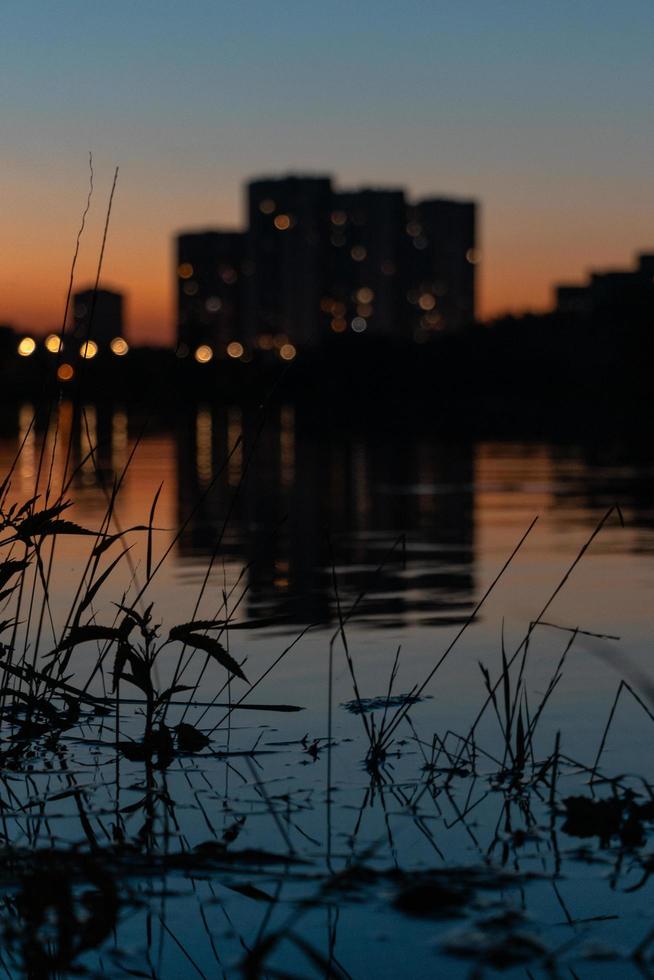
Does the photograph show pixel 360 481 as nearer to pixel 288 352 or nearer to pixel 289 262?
pixel 288 352

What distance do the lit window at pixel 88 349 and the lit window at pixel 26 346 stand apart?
52 centimetres

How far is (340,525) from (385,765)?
432 inches

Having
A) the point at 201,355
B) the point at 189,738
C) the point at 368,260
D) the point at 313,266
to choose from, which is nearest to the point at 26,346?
the point at 189,738

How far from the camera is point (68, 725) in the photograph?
5.32 meters

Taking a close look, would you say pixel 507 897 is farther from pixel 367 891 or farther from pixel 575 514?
pixel 575 514

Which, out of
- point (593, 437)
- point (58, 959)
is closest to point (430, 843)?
point (58, 959)

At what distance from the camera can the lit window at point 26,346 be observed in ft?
19.0

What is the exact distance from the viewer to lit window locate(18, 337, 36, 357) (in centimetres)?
579

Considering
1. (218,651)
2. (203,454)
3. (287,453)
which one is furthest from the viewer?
(287,453)

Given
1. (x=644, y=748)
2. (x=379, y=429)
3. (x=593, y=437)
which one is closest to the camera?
(x=644, y=748)

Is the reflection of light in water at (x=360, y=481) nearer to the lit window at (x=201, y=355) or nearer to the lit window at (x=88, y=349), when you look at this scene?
the lit window at (x=201, y=355)

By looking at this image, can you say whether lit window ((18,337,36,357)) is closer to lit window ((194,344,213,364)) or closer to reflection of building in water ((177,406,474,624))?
reflection of building in water ((177,406,474,624))

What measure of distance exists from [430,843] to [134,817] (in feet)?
2.89

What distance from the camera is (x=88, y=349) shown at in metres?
5.12
